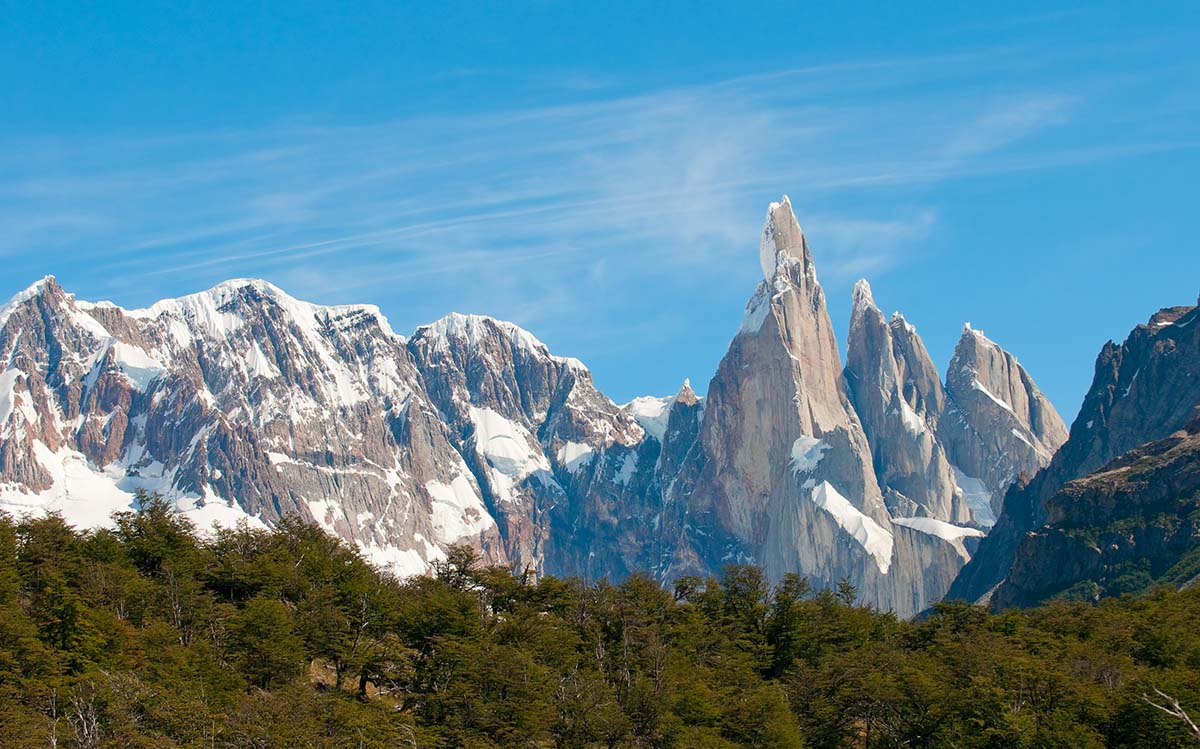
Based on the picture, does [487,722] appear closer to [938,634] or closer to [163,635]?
[163,635]

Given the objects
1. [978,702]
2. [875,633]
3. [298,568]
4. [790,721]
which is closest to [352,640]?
[298,568]

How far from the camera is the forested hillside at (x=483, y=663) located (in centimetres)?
8156

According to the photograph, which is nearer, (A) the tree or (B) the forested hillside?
(B) the forested hillside

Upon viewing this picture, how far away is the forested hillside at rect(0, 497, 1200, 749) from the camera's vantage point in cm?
8156

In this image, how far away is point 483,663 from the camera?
3755 inches

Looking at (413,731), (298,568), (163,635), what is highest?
(298,568)

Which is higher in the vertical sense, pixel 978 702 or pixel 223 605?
pixel 223 605

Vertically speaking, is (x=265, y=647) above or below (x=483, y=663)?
above

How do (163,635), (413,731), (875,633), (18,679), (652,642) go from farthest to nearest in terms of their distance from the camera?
(875,633), (652,642), (163,635), (413,731), (18,679)

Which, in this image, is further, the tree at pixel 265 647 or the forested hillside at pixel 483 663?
the tree at pixel 265 647

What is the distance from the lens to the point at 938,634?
124812mm

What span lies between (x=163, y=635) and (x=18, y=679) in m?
11.9

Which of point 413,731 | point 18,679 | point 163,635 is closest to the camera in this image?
point 18,679

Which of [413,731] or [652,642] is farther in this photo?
[652,642]
